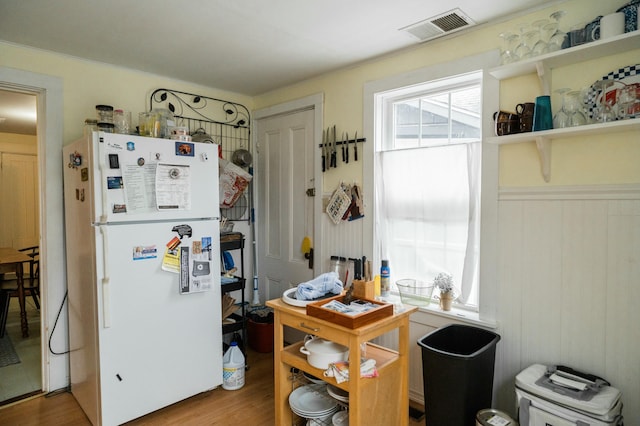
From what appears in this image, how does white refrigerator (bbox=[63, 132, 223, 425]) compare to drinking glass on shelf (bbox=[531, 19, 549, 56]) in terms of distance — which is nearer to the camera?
drinking glass on shelf (bbox=[531, 19, 549, 56])

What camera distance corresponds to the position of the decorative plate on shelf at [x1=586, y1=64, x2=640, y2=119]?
5.10 feet

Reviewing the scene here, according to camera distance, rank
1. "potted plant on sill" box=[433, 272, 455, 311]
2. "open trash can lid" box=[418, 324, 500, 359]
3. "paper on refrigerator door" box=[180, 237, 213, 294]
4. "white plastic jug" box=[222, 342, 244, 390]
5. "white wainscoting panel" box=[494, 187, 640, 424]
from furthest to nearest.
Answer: "white plastic jug" box=[222, 342, 244, 390] < "paper on refrigerator door" box=[180, 237, 213, 294] < "potted plant on sill" box=[433, 272, 455, 311] < "open trash can lid" box=[418, 324, 500, 359] < "white wainscoting panel" box=[494, 187, 640, 424]

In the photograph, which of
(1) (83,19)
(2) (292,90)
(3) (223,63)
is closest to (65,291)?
(1) (83,19)

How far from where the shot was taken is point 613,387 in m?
1.63

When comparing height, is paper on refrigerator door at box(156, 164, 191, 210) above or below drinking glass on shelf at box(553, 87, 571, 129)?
Answer: below

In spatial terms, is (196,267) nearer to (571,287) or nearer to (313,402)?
(313,402)

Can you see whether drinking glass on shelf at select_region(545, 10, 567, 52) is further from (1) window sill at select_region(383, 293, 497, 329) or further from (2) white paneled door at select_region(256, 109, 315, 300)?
(2) white paneled door at select_region(256, 109, 315, 300)

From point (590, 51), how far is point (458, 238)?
3.68 feet

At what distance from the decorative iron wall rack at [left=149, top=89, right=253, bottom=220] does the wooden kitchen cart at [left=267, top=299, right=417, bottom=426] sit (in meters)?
1.69

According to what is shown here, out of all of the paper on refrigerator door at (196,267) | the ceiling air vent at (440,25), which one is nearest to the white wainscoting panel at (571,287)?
the ceiling air vent at (440,25)

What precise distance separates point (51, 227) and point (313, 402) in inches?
82.3

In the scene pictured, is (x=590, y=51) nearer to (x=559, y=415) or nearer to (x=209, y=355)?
(x=559, y=415)

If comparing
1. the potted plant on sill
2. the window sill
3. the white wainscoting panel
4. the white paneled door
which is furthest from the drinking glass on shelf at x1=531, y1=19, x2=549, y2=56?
the white paneled door

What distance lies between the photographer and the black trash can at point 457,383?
5.66 ft
